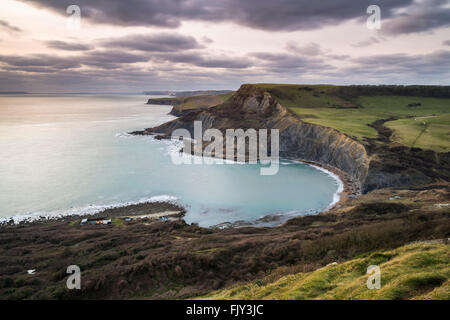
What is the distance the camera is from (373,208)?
40562 millimetres

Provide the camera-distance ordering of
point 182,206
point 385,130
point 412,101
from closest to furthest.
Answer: point 182,206 → point 385,130 → point 412,101

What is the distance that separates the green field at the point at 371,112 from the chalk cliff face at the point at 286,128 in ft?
14.0

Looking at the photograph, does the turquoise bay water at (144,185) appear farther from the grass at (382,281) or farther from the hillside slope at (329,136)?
the grass at (382,281)

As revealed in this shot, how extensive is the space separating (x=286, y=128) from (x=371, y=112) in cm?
4411

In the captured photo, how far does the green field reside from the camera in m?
72.8

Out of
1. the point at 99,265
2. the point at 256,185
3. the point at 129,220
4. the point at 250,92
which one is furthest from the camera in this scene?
the point at 250,92

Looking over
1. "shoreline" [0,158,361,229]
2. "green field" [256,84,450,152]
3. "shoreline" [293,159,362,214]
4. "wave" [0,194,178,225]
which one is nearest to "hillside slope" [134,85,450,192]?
"green field" [256,84,450,152]

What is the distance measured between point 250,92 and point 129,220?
90283 mm

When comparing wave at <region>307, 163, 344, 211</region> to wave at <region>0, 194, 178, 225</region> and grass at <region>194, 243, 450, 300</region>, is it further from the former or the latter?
grass at <region>194, 243, 450, 300</region>

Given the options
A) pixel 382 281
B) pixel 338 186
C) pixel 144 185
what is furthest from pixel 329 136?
pixel 382 281

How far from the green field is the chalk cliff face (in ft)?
14.0

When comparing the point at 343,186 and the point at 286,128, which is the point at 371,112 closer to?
the point at 286,128
